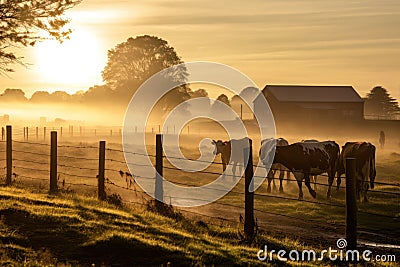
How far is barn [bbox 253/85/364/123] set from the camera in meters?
72.8

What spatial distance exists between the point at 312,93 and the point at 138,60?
73.6 ft

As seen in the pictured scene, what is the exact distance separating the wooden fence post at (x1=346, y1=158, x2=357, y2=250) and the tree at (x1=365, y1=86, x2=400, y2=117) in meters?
127

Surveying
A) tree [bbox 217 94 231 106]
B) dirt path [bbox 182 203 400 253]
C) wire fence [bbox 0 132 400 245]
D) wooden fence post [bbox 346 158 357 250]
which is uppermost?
tree [bbox 217 94 231 106]

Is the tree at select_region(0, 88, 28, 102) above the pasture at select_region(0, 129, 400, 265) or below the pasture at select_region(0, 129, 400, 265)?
above

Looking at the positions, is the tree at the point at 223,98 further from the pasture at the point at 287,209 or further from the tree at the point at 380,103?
the pasture at the point at 287,209

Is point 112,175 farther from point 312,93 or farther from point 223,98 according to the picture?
point 223,98

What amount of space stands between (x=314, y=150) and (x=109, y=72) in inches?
2026

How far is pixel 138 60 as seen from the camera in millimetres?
70875

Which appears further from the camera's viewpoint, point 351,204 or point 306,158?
point 306,158

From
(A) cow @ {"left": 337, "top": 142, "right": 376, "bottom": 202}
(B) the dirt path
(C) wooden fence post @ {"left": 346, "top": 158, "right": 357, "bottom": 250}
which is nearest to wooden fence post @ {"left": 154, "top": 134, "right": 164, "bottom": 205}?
(B) the dirt path

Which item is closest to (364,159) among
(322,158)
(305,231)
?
(322,158)

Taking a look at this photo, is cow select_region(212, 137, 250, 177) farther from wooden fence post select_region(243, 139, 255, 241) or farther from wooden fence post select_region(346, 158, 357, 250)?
wooden fence post select_region(346, 158, 357, 250)

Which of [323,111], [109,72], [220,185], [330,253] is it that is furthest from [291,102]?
[330,253]

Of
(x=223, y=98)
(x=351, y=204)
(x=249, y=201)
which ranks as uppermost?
(x=223, y=98)
